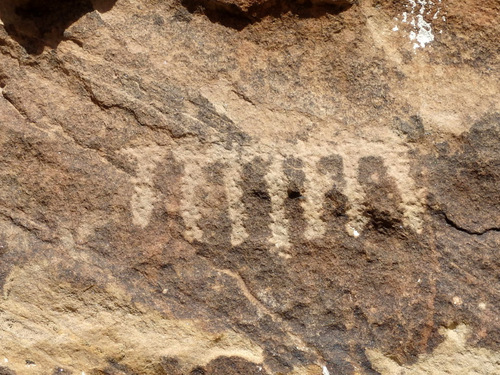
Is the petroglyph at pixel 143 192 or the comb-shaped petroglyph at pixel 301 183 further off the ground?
the comb-shaped petroglyph at pixel 301 183

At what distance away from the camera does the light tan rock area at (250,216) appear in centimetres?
194

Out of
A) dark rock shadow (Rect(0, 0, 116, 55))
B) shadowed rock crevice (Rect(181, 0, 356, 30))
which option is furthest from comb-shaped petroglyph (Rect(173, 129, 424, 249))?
dark rock shadow (Rect(0, 0, 116, 55))

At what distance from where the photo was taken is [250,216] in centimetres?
195

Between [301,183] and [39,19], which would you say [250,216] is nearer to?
[301,183]

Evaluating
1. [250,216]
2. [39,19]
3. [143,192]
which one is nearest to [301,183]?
[250,216]

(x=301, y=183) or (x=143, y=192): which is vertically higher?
(x=301, y=183)

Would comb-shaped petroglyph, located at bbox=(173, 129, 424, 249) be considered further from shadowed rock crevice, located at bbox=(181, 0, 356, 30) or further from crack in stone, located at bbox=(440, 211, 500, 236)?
shadowed rock crevice, located at bbox=(181, 0, 356, 30)

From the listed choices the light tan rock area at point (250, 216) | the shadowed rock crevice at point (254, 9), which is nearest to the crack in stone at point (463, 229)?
the light tan rock area at point (250, 216)

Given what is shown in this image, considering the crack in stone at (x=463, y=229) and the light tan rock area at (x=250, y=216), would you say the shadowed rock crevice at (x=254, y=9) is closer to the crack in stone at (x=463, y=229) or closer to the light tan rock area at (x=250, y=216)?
the light tan rock area at (x=250, y=216)

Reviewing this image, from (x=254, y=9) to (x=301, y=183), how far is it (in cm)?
49

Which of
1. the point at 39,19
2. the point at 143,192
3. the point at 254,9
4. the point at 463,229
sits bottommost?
the point at 143,192

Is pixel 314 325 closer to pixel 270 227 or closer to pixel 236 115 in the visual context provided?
pixel 270 227

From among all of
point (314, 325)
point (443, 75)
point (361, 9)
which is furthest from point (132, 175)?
point (443, 75)

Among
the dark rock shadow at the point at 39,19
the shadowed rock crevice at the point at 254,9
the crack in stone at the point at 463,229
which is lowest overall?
the dark rock shadow at the point at 39,19
